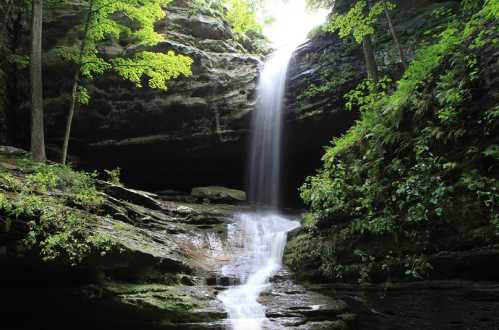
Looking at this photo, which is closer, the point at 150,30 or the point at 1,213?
the point at 1,213

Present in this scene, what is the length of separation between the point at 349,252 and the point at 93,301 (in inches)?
200

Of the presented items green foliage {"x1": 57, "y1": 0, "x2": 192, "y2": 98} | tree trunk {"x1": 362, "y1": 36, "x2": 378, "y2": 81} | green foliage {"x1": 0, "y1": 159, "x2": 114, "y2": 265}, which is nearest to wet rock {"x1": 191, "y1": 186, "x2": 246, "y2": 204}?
green foliage {"x1": 57, "y1": 0, "x2": 192, "y2": 98}

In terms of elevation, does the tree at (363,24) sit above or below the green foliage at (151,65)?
above

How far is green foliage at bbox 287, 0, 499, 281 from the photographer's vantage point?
6.12 m

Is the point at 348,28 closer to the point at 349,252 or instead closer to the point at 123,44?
the point at 349,252

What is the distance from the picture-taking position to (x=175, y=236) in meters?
10.3

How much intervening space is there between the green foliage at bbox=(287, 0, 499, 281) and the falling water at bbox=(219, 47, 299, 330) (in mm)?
1333

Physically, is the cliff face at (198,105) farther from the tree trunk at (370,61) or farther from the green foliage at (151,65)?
the green foliage at (151,65)

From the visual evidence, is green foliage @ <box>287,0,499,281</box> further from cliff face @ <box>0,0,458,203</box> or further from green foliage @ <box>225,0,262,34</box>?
cliff face @ <box>0,0,458,203</box>

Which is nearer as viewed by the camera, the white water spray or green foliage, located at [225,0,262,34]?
the white water spray

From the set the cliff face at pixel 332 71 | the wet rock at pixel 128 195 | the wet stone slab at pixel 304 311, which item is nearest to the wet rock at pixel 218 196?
Answer: the cliff face at pixel 332 71

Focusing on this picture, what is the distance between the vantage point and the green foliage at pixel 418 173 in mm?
6121

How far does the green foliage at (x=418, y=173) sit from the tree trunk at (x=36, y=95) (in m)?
7.46

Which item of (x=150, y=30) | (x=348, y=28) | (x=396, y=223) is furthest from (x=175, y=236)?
(x=348, y=28)
